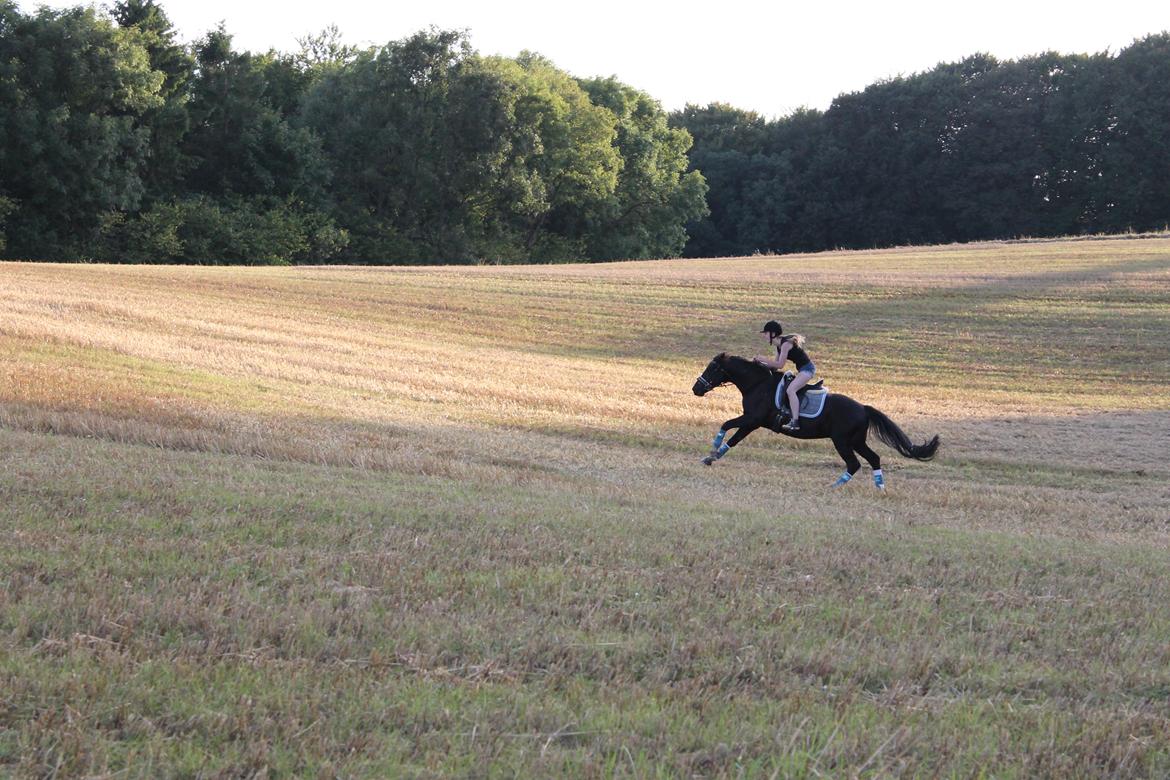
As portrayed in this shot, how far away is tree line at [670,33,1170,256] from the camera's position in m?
85.6

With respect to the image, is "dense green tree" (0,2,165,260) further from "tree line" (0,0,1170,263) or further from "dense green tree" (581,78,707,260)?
"dense green tree" (581,78,707,260)

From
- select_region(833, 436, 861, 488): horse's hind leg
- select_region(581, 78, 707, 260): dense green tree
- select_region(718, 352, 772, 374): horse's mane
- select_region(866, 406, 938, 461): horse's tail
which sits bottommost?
Result: select_region(833, 436, 861, 488): horse's hind leg

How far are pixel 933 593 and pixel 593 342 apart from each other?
28858mm

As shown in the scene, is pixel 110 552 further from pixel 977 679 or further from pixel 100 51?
pixel 100 51

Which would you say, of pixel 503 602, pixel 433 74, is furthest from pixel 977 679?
pixel 433 74

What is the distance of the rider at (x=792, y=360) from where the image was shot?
1670 cm

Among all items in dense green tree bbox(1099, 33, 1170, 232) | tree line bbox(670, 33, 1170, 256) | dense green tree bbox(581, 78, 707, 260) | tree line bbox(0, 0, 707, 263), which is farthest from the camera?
dense green tree bbox(581, 78, 707, 260)

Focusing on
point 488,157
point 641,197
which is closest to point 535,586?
point 488,157

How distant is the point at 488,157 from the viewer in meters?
79.8

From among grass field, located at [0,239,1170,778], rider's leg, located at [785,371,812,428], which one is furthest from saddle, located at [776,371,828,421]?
grass field, located at [0,239,1170,778]

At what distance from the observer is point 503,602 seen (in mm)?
7027

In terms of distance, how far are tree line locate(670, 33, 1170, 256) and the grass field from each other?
70409 mm

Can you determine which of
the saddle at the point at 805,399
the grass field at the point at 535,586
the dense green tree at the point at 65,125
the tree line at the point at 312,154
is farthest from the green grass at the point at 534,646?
the tree line at the point at 312,154

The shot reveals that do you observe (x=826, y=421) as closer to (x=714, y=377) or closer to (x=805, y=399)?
(x=805, y=399)
